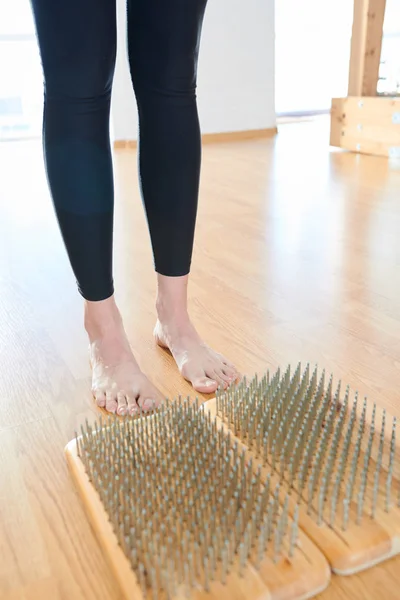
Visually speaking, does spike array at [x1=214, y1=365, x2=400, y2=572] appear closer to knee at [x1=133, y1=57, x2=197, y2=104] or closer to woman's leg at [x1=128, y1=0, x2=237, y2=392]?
woman's leg at [x1=128, y1=0, x2=237, y2=392]

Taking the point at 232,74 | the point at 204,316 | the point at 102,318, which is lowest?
the point at 204,316

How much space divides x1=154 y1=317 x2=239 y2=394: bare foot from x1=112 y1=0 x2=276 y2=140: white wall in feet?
10.3

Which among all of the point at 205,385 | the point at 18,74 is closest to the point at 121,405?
the point at 205,385

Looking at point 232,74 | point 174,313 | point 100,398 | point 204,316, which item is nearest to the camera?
point 100,398

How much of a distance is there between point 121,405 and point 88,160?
35 cm

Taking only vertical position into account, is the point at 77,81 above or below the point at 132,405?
above

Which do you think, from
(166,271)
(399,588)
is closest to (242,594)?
(399,588)

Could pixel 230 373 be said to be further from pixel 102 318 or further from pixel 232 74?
pixel 232 74

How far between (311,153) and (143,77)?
267 cm

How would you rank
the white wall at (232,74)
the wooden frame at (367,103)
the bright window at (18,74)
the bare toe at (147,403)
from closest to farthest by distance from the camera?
the bare toe at (147,403) → the wooden frame at (367,103) → the white wall at (232,74) → the bright window at (18,74)

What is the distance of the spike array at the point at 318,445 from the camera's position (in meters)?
0.64

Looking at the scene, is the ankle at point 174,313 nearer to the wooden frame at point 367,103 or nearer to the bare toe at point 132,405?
the bare toe at point 132,405

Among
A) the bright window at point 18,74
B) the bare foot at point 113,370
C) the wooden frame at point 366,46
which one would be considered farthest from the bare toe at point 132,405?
the bright window at point 18,74

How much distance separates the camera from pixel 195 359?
3.22ft
